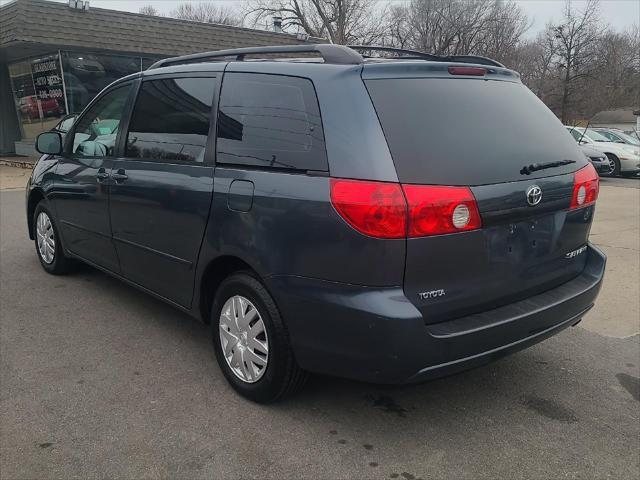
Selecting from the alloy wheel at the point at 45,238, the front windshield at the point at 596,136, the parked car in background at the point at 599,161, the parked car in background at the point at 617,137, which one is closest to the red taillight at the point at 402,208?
the alloy wheel at the point at 45,238

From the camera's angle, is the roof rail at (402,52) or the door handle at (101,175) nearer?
the roof rail at (402,52)

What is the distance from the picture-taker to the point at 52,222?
5.13 metres

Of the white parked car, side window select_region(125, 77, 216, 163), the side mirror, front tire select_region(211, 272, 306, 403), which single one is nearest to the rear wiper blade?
front tire select_region(211, 272, 306, 403)

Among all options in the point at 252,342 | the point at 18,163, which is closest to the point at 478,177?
the point at 252,342

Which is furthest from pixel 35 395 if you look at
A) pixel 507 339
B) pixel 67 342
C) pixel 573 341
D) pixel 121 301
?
pixel 573 341

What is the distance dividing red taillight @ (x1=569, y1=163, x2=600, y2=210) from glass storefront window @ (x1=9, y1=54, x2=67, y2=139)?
1634 cm

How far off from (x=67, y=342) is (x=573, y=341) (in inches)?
138

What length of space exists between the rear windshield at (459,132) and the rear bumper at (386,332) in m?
0.58

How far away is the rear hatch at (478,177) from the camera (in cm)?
249

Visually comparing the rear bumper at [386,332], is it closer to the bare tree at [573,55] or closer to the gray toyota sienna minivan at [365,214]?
the gray toyota sienna minivan at [365,214]

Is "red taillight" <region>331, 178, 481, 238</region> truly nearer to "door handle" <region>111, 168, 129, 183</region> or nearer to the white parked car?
"door handle" <region>111, 168, 129, 183</region>

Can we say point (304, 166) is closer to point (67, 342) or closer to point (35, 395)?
point (35, 395)

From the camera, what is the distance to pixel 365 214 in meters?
2.44

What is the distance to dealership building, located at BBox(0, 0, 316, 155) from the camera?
14.7 metres
